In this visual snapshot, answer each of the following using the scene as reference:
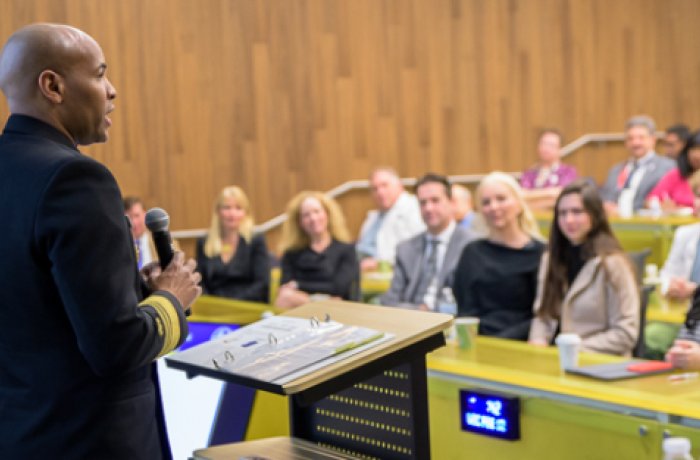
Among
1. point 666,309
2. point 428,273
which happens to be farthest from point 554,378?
point 428,273

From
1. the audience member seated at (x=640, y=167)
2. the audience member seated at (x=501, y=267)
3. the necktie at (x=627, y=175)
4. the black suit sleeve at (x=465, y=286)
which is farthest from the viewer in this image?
the necktie at (x=627, y=175)

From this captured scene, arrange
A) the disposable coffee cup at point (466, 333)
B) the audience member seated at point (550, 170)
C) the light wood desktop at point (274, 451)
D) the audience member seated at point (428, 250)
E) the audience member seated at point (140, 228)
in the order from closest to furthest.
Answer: the light wood desktop at point (274, 451) → the disposable coffee cup at point (466, 333) → the audience member seated at point (428, 250) → the audience member seated at point (140, 228) → the audience member seated at point (550, 170)

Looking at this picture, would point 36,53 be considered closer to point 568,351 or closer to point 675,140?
point 568,351

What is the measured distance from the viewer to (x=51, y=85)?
172 centimetres

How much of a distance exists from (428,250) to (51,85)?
3.63 metres

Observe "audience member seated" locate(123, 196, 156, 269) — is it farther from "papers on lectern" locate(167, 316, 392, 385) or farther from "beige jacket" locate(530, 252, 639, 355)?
"papers on lectern" locate(167, 316, 392, 385)

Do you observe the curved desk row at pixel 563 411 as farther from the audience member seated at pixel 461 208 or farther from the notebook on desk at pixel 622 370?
the audience member seated at pixel 461 208

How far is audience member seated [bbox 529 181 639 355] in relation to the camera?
3.94m

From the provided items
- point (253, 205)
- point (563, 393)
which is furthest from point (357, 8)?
point (563, 393)

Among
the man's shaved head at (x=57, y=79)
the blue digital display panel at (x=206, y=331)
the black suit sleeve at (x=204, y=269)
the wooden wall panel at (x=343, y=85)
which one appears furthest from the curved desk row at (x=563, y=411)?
the wooden wall panel at (x=343, y=85)

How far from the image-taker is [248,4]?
8766 millimetres

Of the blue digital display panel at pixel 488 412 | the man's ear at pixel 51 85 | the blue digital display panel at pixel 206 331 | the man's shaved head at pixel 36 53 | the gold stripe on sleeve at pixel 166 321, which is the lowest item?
the blue digital display panel at pixel 488 412

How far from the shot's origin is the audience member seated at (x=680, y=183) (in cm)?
773

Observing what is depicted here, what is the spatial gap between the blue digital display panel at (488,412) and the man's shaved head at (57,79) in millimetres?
1271
